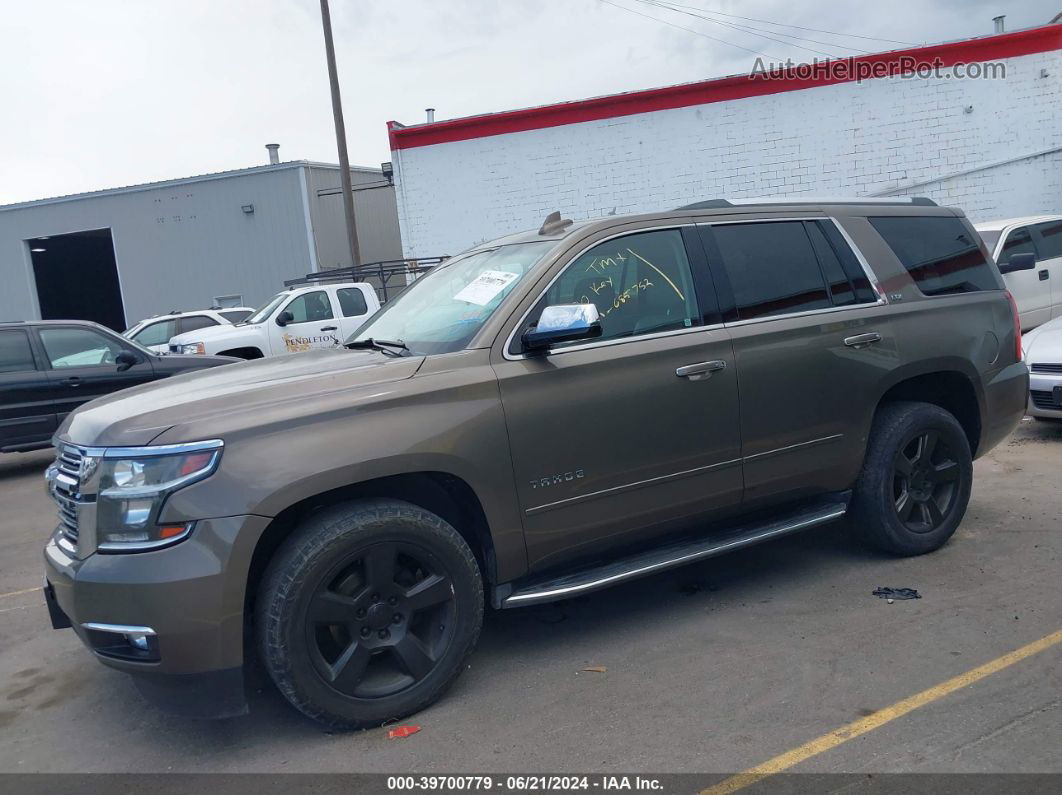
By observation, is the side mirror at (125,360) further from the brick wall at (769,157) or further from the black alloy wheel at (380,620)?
the brick wall at (769,157)

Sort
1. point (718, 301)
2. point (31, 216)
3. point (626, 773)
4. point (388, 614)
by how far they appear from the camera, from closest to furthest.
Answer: point (626, 773)
point (388, 614)
point (718, 301)
point (31, 216)

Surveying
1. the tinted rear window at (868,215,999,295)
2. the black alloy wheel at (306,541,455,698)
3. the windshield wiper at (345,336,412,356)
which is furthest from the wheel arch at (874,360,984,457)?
the black alloy wheel at (306,541,455,698)

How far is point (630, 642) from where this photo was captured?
414 cm

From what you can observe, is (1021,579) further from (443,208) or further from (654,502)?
(443,208)

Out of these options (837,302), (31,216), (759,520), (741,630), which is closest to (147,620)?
(741,630)

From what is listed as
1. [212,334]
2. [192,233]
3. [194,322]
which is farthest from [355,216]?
[212,334]

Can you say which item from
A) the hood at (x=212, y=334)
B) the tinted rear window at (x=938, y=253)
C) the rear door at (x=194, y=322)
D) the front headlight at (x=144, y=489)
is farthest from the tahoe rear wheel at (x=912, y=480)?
the rear door at (x=194, y=322)

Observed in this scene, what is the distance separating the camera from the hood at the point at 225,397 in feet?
10.5

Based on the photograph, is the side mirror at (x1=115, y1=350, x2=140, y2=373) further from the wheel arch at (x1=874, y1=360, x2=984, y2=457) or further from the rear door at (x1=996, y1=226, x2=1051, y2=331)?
the rear door at (x1=996, y1=226, x2=1051, y2=331)

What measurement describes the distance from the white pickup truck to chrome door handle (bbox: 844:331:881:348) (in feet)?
34.5

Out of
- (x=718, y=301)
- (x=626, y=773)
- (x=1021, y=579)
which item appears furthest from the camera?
(x=1021, y=579)

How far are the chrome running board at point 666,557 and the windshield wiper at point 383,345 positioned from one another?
1.14 m

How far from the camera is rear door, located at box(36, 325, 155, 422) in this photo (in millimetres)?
9555

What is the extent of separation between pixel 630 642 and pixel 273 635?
5.63 feet
